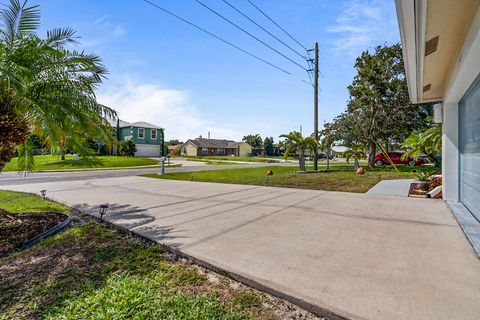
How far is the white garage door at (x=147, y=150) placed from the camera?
1594 inches

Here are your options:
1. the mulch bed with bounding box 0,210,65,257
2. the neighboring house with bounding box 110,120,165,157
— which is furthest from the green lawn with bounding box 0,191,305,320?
the neighboring house with bounding box 110,120,165,157

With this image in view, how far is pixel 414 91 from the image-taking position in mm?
7301

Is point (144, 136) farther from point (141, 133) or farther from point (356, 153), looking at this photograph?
point (356, 153)

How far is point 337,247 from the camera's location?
3850 millimetres

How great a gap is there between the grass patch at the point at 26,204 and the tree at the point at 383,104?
814 inches

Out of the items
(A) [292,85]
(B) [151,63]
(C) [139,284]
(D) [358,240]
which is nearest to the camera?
(C) [139,284]

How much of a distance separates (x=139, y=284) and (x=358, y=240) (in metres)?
3.30

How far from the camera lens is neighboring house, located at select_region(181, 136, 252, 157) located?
194 feet

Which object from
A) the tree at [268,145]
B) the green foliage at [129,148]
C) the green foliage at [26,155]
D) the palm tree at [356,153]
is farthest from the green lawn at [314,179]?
the tree at [268,145]

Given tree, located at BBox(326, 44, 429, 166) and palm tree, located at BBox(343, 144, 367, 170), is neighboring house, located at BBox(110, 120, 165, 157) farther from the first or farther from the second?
palm tree, located at BBox(343, 144, 367, 170)

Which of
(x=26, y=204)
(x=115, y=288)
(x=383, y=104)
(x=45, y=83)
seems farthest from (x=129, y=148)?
(x=115, y=288)

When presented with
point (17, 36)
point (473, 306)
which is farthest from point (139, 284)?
point (17, 36)

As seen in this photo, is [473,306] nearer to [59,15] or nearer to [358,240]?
[358,240]

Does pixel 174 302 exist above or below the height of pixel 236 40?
below
